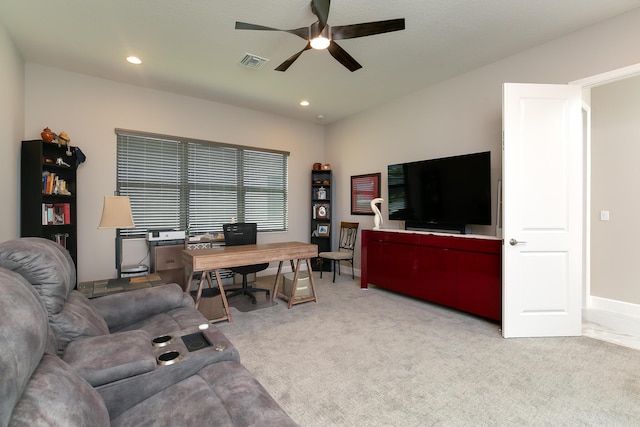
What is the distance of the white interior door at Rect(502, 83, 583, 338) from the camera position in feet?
9.23

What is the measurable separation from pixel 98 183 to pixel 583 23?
5.60m

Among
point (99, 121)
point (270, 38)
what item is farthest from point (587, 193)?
point (99, 121)

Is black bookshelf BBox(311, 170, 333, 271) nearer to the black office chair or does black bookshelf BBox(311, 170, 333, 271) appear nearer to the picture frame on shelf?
the picture frame on shelf

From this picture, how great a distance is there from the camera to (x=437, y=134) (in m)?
4.20

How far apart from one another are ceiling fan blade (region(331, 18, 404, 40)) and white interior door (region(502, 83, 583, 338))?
1343 mm

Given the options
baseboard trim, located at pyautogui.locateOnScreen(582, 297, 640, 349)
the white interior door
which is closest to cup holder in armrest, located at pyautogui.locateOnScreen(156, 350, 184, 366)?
the white interior door

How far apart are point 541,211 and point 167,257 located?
14.1ft

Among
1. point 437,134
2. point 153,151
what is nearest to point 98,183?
point 153,151

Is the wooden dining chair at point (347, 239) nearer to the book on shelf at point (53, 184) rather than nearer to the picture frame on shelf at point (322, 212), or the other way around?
the picture frame on shelf at point (322, 212)

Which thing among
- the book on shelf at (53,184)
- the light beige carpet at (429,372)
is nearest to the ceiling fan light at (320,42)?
the light beige carpet at (429,372)

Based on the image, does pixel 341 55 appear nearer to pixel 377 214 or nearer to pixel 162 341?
pixel 377 214

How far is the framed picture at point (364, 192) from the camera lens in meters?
5.13

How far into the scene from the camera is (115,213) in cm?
295

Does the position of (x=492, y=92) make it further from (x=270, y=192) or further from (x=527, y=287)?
(x=270, y=192)
